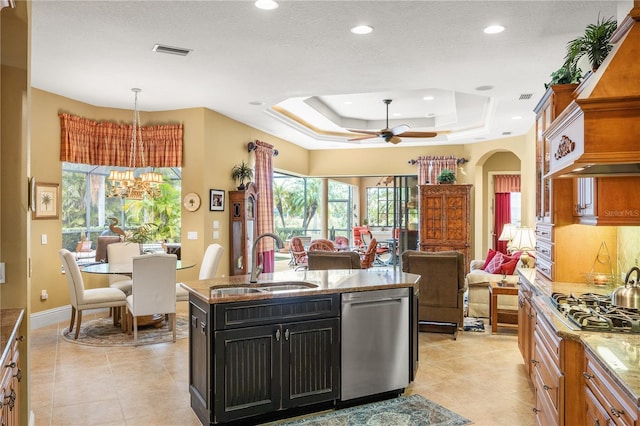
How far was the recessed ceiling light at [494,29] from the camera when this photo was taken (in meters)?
3.89

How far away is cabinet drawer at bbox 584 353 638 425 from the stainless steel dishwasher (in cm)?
154

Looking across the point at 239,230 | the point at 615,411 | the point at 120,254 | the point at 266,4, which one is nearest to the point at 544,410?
the point at 615,411

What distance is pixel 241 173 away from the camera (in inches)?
302

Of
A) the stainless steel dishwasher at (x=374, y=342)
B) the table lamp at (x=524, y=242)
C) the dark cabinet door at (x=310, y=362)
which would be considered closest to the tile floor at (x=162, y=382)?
the stainless steel dishwasher at (x=374, y=342)

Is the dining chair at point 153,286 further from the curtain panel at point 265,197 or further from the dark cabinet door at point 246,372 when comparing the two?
the curtain panel at point 265,197

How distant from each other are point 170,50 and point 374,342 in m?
3.20

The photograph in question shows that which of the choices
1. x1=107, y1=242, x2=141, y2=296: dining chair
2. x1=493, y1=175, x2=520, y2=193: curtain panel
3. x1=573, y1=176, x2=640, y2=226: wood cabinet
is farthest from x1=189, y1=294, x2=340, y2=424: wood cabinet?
x1=493, y1=175, x2=520, y2=193: curtain panel

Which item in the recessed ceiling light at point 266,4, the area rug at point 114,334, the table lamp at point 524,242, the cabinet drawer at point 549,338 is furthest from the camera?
the table lamp at point 524,242

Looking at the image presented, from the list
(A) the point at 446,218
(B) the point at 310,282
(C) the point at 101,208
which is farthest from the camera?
(A) the point at 446,218

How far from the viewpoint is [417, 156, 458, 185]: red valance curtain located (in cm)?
1019

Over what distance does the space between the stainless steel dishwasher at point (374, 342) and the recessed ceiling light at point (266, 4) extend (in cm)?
215

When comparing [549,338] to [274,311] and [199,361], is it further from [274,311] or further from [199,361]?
[199,361]

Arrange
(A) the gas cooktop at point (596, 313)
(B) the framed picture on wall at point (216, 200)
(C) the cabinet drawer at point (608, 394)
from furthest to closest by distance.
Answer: (B) the framed picture on wall at point (216, 200), (A) the gas cooktop at point (596, 313), (C) the cabinet drawer at point (608, 394)

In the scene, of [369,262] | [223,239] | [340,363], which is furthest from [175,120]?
[340,363]
